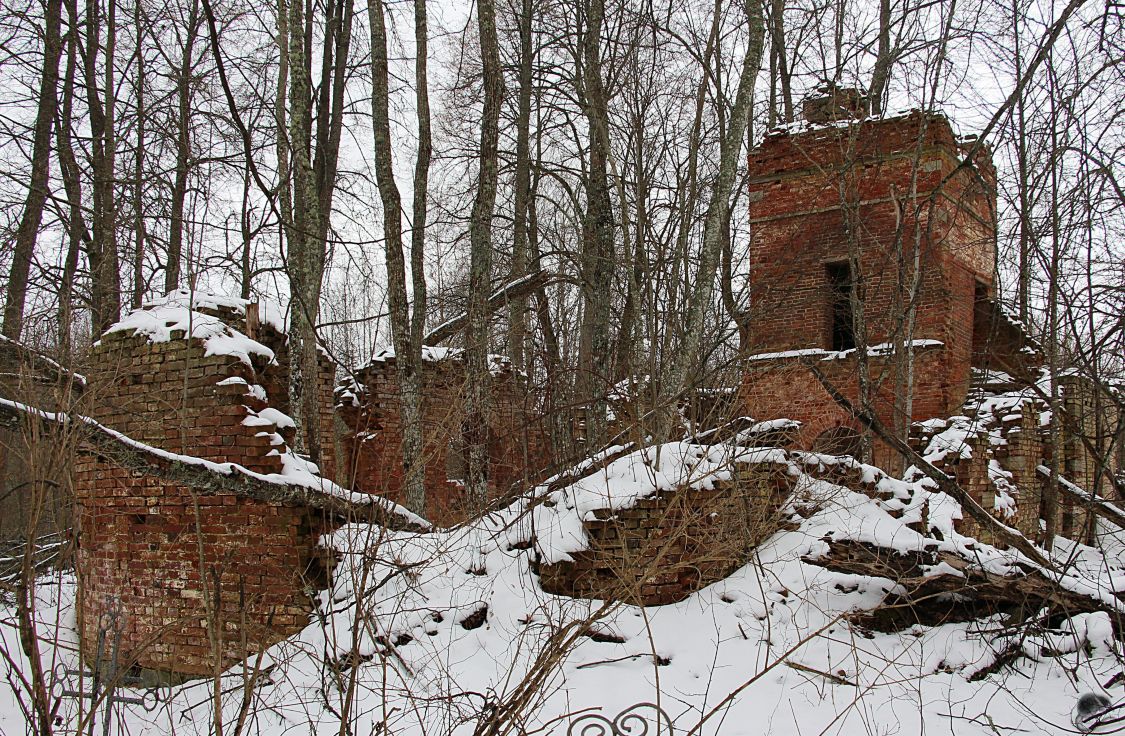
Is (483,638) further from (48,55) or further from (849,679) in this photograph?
(48,55)

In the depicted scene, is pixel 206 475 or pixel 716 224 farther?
pixel 716 224

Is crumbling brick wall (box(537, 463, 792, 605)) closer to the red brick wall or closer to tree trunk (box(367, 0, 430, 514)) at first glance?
tree trunk (box(367, 0, 430, 514))

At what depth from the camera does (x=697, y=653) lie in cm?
450

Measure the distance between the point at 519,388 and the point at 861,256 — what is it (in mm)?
4942

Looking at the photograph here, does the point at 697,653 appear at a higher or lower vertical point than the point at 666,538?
lower

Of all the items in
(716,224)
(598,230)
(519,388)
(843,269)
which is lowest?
(519,388)

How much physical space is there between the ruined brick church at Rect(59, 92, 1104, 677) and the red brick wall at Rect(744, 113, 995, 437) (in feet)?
0.10

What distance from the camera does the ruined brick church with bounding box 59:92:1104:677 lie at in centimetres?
554

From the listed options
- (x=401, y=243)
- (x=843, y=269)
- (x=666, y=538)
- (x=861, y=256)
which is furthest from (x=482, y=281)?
(x=843, y=269)

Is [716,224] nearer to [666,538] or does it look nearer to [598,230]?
[598,230]

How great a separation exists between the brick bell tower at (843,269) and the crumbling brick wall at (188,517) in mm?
6587

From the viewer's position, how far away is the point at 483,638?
4.86 meters

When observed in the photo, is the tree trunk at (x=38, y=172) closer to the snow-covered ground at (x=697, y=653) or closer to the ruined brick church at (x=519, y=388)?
the ruined brick church at (x=519, y=388)

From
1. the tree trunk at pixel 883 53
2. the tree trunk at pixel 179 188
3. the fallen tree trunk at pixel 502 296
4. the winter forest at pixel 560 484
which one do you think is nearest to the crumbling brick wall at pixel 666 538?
the winter forest at pixel 560 484
